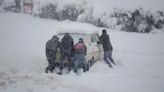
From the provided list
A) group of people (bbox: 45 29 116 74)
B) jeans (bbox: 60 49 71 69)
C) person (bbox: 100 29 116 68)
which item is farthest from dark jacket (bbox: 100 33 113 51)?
jeans (bbox: 60 49 71 69)

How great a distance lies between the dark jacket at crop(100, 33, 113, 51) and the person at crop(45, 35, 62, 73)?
1.12 m

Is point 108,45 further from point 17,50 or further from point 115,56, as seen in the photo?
point 17,50

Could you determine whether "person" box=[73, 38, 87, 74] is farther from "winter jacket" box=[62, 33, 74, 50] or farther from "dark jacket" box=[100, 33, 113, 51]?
"dark jacket" box=[100, 33, 113, 51]

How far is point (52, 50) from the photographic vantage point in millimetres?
8562

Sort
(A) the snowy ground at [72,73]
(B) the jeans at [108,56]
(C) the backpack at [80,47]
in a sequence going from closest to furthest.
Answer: (A) the snowy ground at [72,73]
(C) the backpack at [80,47]
(B) the jeans at [108,56]

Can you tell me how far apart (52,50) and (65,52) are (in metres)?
0.29

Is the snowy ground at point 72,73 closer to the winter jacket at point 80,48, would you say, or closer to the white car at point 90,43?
the white car at point 90,43

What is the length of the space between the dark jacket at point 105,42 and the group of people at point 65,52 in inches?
28.3

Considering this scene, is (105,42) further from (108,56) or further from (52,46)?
(52,46)

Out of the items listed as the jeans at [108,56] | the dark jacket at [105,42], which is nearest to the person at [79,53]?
the dark jacket at [105,42]

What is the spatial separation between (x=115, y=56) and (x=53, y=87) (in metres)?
3.01

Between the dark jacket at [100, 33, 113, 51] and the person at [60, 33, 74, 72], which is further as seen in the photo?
the dark jacket at [100, 33, 113, 51]

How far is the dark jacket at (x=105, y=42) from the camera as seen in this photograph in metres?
9.12

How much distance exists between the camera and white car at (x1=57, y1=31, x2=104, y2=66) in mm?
9047
